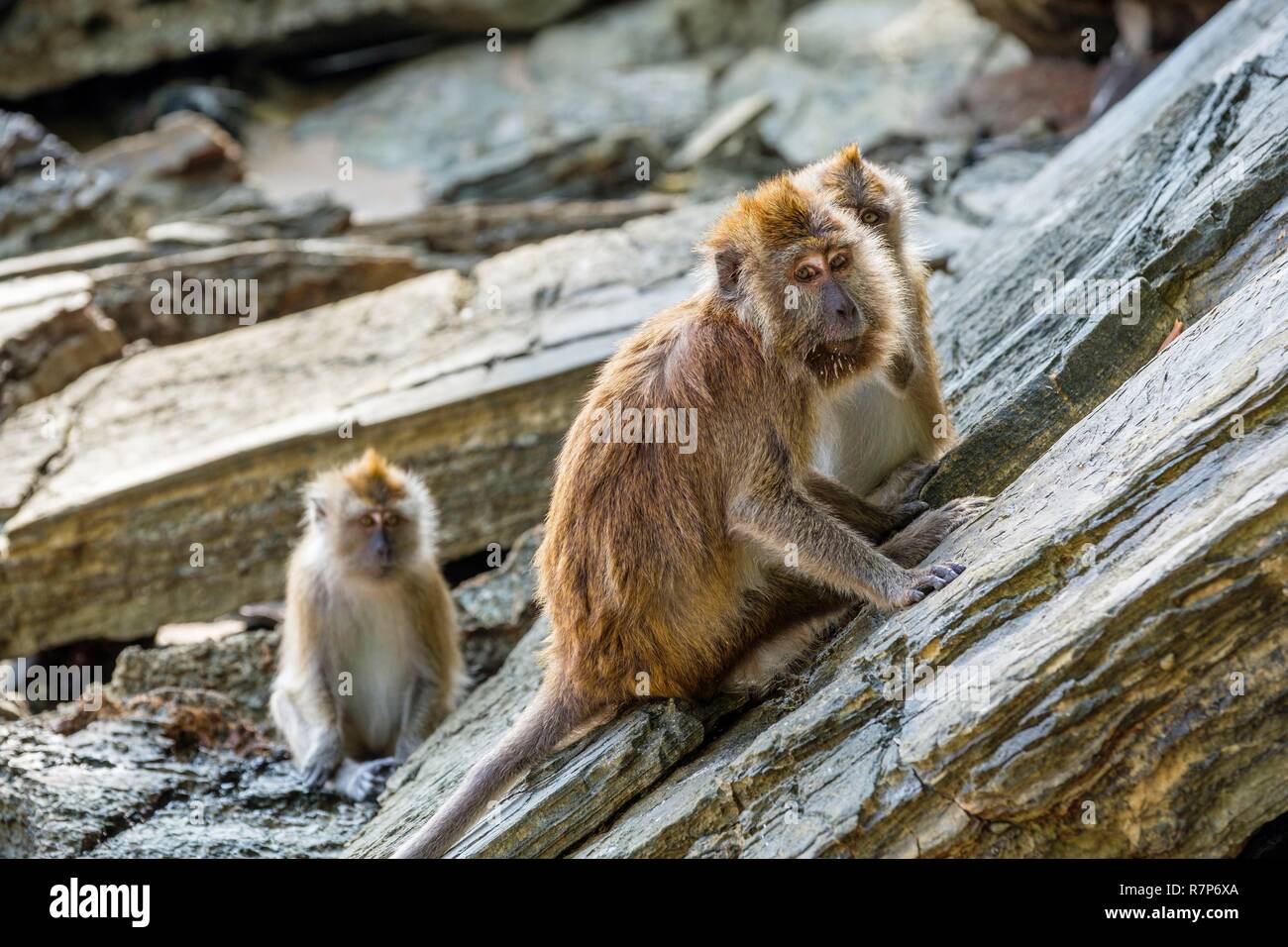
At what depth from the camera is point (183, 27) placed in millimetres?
19125

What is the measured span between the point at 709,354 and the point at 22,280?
851 centimetres

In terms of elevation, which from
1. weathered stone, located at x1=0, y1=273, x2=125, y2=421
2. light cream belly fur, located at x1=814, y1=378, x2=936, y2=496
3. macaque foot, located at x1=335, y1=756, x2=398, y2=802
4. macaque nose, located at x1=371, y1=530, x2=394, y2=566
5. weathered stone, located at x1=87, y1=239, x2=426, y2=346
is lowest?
macaque foot, located at x1=335, y1=756, x2=398, y2=802

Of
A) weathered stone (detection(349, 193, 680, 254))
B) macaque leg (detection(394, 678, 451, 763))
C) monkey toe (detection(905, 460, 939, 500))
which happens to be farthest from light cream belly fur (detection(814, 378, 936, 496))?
weathered stone (detection(349, 193, 680, 254))

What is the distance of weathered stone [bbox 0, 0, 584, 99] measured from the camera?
1850 cm

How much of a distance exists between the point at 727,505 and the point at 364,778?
124 inches

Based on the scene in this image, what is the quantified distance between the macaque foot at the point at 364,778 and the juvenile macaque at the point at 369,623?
234 millimetres

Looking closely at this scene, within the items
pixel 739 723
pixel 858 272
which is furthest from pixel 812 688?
pixel 858 272

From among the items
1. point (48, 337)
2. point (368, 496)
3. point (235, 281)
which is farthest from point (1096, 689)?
point (235, 281)

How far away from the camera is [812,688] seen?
15.8ft

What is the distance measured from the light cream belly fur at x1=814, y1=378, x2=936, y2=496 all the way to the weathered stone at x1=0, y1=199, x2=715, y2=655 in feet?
12.0

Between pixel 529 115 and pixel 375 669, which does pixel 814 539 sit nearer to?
pixel 375 669

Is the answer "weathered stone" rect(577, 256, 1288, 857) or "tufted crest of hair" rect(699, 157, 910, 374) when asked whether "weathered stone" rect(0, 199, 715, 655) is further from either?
"weathered stone" rect(577, 256, 1288, 857)
